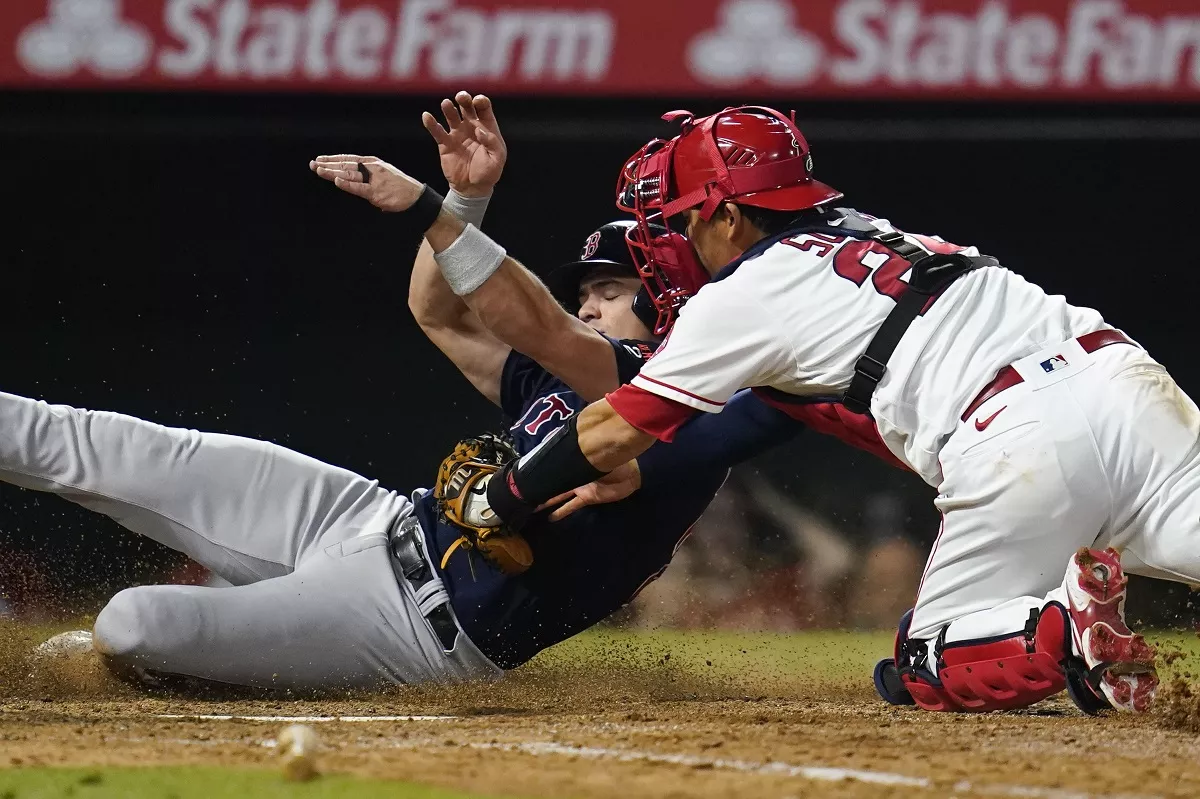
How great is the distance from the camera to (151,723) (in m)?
2.50

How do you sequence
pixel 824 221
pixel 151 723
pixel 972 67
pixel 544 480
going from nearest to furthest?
pixel 151 723 → pixel 544 480 → pixel 824 221 → pixel 972 67

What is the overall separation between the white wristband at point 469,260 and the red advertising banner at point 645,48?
2.59m

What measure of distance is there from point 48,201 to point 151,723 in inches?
195

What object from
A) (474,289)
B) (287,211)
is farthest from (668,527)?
(287,211)

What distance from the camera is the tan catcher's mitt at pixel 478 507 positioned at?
2.80 meters

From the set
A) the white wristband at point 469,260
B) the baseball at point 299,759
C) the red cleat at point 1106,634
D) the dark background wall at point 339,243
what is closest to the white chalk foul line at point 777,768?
the baseball at point 299,759

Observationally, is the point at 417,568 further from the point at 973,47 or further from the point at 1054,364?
the point at 973,47

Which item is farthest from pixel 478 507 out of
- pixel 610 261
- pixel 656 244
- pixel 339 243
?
pixel 339 243

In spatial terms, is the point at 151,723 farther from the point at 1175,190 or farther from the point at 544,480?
the point at 1175,190

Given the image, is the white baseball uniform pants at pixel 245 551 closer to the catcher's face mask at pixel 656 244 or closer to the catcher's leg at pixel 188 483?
the catcher's leg at pixel 188 483

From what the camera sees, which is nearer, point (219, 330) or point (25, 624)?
point (25, 624)

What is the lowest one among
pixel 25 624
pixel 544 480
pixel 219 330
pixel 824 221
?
pixel 25 624

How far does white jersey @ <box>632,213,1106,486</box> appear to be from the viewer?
2.57 metres

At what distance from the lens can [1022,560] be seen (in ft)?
8.33
